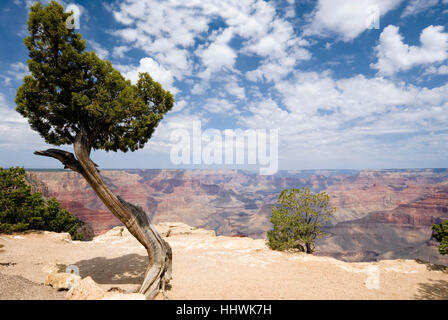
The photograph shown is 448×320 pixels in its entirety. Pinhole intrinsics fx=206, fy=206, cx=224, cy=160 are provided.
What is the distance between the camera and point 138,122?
35.4ft

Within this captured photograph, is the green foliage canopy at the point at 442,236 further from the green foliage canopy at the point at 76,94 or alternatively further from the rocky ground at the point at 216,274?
the green foliage canopy at the point at 76,94

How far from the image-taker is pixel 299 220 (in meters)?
23.3

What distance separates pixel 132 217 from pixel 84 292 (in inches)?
138

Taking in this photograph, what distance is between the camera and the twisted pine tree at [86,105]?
9.52m

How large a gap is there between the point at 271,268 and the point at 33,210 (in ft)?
92.7

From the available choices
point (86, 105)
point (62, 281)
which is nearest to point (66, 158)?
point (86, 105)

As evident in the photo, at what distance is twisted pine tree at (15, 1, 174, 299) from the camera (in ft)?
31.2

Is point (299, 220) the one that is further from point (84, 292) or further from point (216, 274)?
point (84, 292)

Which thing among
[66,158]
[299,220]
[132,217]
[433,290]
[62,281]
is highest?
[66,158]

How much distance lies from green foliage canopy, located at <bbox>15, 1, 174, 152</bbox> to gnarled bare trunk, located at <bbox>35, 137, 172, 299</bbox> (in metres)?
1.17

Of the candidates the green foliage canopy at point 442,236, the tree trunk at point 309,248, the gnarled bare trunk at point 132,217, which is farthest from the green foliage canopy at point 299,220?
the gnarled bare trunk at point 132,217

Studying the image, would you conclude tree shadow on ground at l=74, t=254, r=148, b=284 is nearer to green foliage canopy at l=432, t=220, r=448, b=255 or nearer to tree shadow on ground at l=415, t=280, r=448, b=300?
tree shadow on ground at l=415, t=280, r=448, b=300

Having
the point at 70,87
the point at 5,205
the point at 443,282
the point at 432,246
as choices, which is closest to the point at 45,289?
the point at 70,87

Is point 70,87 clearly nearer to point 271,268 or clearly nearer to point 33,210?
point 271,268
